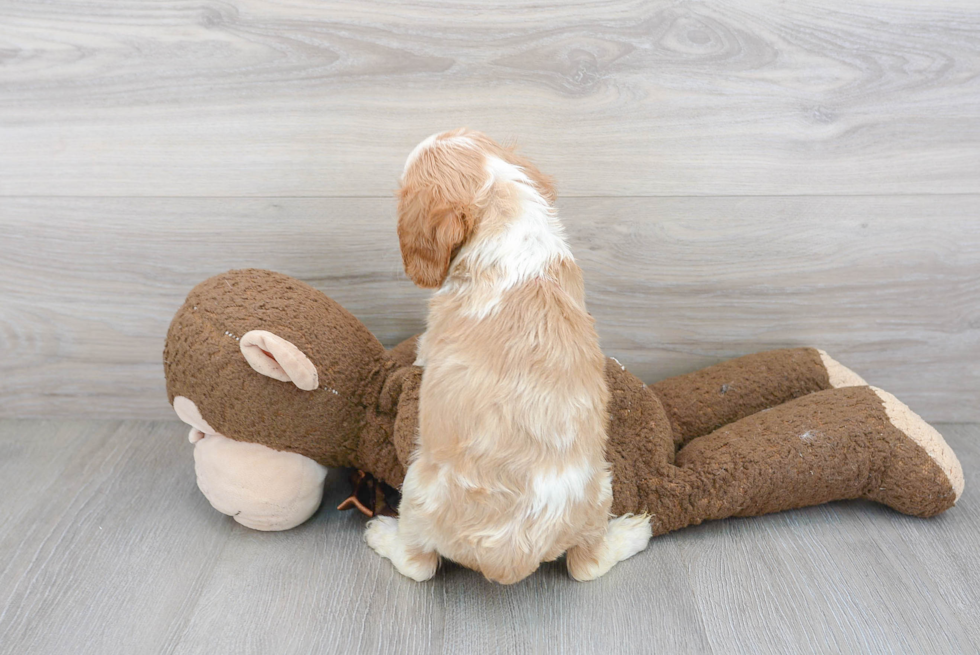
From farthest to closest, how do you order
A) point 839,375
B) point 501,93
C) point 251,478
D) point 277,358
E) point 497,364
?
point 839,375 < point 501,93 < point 251,478 < point 277,358 < point 497,364

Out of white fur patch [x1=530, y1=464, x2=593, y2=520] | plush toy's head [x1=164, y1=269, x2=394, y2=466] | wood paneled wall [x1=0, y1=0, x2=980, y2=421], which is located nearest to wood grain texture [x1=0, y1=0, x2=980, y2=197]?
wood paneled wall [x1=0, y1=0, x2=980, y2=421]

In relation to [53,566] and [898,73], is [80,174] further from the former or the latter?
[898,73]

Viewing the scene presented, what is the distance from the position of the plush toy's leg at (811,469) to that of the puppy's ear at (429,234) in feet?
1.72

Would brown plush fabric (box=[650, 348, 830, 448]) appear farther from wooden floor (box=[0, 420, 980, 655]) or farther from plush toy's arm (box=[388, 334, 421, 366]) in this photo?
plush toy's arm (box=[388, 334, 421, 366])

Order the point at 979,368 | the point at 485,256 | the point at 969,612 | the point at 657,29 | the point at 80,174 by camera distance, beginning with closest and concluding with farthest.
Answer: the point at 485,256, the point at 969,612, the point at 657,29, the point at 80,174, the point at 979,368

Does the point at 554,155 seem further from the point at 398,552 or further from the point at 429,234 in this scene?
the point at 398,552

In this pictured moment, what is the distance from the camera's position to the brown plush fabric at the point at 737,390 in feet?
4.35

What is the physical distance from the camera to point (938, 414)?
4.99 ft

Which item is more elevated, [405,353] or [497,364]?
[497,364]

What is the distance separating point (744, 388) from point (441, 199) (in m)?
0.75

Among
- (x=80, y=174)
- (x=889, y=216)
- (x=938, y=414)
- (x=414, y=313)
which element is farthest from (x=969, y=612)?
(x=80, y=174)

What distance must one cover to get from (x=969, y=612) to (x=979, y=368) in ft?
2.08

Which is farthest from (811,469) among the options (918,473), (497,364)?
(497,364)

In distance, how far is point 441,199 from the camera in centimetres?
93
